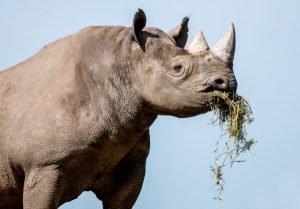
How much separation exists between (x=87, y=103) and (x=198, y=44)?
1.22 m

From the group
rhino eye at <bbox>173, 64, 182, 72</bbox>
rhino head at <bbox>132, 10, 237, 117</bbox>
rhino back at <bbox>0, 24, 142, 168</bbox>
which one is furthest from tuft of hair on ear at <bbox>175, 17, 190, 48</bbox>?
rhino eye at <bbox>173, 64, 182, 72</bbox>

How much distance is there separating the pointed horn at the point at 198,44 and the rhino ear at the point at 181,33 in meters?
0.61

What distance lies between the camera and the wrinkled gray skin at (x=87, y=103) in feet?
46.7

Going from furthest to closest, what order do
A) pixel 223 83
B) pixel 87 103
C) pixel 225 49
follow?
pixel 87 103
pixel 225 49
pixel 223 83

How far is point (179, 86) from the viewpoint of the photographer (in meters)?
14.2

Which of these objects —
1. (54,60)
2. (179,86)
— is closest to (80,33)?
(54,60)

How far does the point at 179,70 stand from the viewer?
1421cm

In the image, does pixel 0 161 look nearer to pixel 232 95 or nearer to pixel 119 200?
pixel 119 200

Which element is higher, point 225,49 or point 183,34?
point 225,49

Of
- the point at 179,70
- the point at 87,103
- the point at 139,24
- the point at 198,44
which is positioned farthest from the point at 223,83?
the point at 87,103

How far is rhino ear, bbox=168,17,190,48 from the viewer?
49.8 ft

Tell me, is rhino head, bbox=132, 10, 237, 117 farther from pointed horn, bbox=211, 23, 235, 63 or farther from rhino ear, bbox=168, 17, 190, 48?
rhino ear, bbox=168, 17, 190, 48

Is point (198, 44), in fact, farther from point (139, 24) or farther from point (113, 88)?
point (113, 88)

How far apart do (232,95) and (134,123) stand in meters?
1.13
